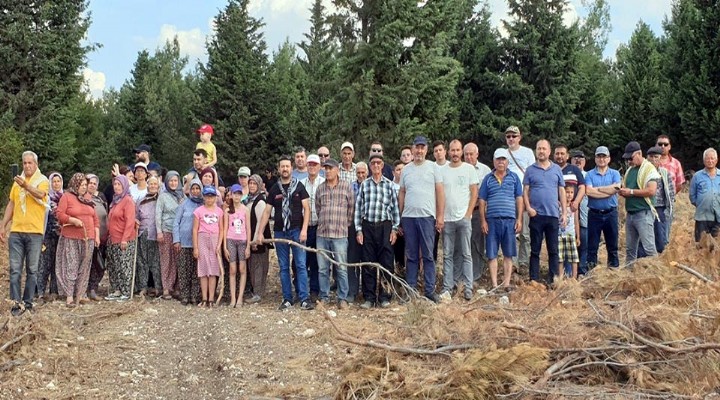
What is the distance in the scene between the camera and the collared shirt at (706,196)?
8.92 meters

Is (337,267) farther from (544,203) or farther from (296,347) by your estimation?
(544,203)

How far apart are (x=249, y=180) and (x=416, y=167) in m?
A: 2.31

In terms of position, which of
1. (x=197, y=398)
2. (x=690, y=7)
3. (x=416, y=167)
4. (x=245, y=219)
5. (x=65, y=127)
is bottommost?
(x=197, y=398)

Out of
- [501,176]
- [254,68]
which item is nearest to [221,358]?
[501,176]

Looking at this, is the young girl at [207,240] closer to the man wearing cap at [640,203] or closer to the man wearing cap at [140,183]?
the man wearing cap at [140,183]

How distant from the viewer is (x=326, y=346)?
633cm

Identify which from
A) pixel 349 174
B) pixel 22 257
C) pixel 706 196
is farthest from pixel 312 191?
pixel 706 196

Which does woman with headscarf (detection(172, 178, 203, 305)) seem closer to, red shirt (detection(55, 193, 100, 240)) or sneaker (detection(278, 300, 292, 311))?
red shirt (detection(55, 193, 100, 240))

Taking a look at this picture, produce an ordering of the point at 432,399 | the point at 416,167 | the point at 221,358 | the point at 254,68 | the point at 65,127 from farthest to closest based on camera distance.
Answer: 1. the point at 254,68
2. the point at 65,127
3. the point at 416,167
4. the point at 221,358
5. the point at 432,399

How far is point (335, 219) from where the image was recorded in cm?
811

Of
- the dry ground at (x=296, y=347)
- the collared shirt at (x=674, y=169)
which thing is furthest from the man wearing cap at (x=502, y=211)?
the collared shirt at (x=674, y=169)

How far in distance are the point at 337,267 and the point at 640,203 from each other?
150 inches

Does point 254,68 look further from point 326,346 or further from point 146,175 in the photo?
point 326,346

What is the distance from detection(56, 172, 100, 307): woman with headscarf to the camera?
8.45 metres
